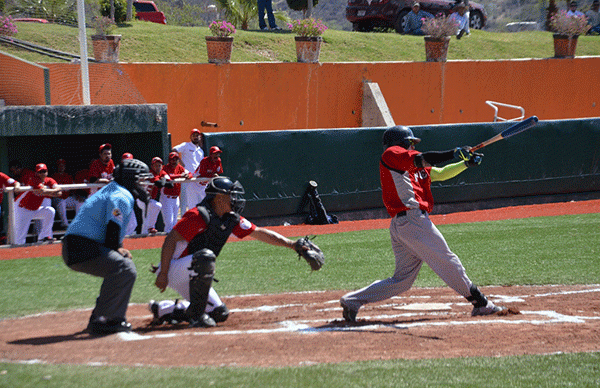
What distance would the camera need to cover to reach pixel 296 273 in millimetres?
9508

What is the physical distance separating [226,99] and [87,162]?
4.62 m

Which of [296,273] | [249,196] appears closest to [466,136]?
[249,196]

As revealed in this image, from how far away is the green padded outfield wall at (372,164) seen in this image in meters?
15.2

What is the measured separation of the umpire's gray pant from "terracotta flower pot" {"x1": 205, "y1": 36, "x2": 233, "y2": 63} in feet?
44.1

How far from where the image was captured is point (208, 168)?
1409 centimetres

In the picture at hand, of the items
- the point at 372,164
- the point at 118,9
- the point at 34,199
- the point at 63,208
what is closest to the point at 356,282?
the point at 34,199

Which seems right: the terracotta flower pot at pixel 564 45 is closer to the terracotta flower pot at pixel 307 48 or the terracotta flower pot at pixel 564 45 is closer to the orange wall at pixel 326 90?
the orange wall at pixel 326 90

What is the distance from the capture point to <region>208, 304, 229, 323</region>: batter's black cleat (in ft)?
21.0

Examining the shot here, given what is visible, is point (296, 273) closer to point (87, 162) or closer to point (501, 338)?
point (501, 338)

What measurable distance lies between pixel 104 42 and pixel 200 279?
1345 centimetres

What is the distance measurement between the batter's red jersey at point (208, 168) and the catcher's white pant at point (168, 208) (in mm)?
759

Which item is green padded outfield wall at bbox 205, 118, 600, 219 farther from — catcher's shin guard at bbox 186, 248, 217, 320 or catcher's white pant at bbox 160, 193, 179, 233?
catcher's shin guard at bbox 186, 248, 217, 320

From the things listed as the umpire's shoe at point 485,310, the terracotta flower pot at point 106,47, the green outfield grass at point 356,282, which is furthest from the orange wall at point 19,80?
the umpire's shoe at point 485,310

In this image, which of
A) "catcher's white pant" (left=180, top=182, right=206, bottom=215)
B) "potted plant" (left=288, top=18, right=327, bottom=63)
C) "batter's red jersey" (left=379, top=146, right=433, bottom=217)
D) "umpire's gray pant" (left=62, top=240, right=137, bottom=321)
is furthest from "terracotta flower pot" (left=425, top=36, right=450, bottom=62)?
"umpire's gray pant" (left=62, top=240, right=137, bottom=321)
